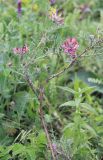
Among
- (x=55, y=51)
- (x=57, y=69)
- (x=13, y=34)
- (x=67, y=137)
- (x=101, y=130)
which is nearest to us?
(x=55, y=51)

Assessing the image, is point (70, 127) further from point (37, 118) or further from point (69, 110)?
point (69, 110)

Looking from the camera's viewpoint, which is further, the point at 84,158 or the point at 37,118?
the point at 37,118

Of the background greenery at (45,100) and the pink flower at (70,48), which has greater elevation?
the pink flower at (70,48)

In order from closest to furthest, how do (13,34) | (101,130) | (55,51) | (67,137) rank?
1. (55,51)
2. (67,137)
3. (101,130)
4. (13,34)

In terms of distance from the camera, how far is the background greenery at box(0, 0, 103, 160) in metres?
1.56

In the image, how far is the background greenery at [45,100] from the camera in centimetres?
156

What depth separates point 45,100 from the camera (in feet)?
6.54

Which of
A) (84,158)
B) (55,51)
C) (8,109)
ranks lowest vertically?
(84,158)

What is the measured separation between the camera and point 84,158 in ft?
5.31

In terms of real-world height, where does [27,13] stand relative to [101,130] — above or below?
above

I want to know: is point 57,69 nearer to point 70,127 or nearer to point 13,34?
point 13,34

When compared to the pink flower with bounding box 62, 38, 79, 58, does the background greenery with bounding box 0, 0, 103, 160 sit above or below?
below

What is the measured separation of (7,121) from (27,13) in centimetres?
85

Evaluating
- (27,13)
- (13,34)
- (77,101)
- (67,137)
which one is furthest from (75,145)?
(27,13)
